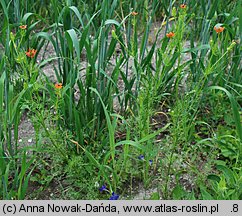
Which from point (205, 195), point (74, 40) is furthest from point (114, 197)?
point (74, 40)

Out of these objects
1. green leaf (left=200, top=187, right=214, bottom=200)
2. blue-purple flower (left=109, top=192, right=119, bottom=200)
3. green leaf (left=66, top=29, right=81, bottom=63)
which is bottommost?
blue-purple flower (left=109, top=192, right=119, bottom=200)

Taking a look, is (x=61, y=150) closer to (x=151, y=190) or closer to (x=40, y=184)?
(x=40, y=184)

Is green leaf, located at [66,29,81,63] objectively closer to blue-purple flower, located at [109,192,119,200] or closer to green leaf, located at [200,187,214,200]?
blue-purple flower, located at [109,192,119,200]

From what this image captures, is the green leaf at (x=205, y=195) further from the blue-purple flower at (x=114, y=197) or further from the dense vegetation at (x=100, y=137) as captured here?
the blue-purple flower at (x=114, y=197)

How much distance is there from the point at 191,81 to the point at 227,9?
0.90m

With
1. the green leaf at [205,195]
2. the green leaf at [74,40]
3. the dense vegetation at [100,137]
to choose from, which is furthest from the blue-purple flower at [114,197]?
the green leaf at [74,40]

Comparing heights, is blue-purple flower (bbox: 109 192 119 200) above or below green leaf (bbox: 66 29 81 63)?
below

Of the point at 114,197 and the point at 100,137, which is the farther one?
the point at 100,137

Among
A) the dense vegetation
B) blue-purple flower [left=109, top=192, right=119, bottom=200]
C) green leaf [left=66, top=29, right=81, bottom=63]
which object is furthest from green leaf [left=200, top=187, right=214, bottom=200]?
green leaf [left=66, top=29, right=81, bottom=63]

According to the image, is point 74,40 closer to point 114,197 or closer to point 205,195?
point 114,197

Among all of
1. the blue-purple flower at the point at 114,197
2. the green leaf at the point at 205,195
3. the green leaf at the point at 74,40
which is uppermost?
the green leaf at the point at 74,40

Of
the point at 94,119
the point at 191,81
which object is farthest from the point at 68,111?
the point at 191,81

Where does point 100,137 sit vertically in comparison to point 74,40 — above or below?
below

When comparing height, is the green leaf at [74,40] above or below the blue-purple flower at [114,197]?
above
